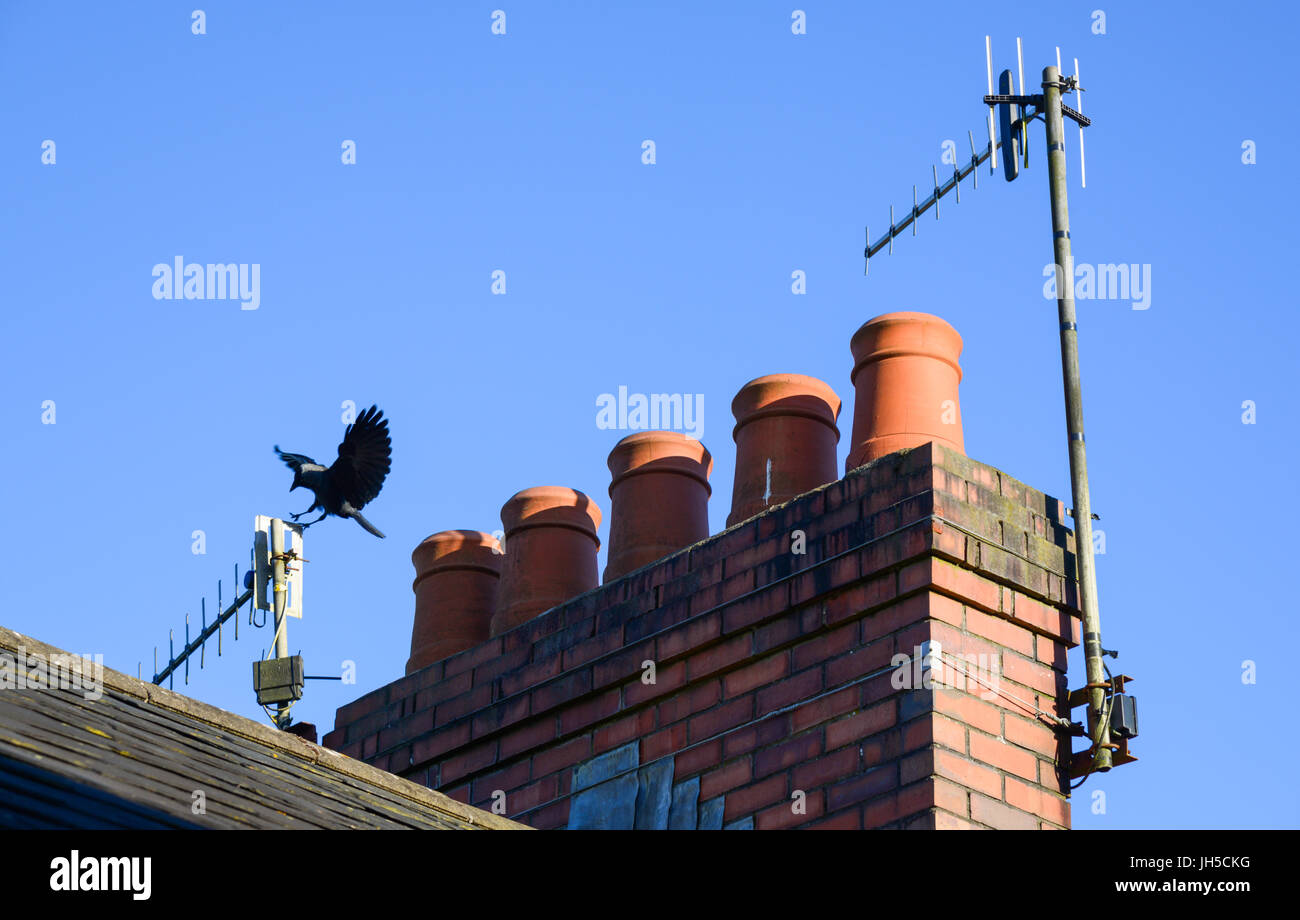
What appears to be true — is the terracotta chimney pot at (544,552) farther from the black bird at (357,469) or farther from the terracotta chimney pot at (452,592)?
the black bird at (357,469)

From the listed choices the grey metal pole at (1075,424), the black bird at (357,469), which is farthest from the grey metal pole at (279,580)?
the grey metal pole at (1075,424)

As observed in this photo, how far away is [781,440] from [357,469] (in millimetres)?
2523

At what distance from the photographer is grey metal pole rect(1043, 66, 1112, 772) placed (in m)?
6.61

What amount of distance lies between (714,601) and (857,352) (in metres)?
1.22

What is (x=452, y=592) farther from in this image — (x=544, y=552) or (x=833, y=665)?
(x=833, y=665)

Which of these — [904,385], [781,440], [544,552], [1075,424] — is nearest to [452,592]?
[544,552]

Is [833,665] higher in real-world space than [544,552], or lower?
lower

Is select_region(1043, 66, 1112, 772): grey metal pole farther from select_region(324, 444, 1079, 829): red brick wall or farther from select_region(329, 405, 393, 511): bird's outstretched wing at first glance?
select_region(329, 405, 393, 511): bird's outstretched wing

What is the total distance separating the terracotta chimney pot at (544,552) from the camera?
8039 millimetres

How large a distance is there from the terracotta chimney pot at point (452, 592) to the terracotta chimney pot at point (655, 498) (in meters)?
0.88

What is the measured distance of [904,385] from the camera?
7320mm
